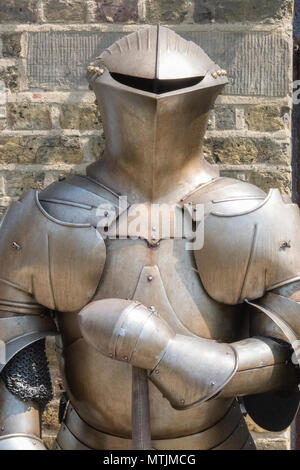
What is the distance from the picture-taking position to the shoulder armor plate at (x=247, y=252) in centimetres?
215

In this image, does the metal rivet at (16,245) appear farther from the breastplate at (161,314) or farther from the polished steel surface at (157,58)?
the polished steel surface at (157,58)

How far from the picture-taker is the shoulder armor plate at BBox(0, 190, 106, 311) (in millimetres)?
2176

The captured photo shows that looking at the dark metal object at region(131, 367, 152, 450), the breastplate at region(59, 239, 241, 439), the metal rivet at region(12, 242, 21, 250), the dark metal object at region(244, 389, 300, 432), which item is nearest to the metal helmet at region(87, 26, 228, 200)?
the breastplate at region(59, 239, 241, 439)

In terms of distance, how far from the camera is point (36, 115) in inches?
117

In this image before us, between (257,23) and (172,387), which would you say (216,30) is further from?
(172,387)

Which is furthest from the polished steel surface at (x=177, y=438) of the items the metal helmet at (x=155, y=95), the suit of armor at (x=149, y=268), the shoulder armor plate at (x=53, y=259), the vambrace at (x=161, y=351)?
the metal helmet at (x=155, y=95)

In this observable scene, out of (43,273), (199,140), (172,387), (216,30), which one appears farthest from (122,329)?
(216,30)

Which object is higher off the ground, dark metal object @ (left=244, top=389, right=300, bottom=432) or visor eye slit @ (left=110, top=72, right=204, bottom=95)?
visor eye slit @ (left=110, top=72, right=204, bottom=95)

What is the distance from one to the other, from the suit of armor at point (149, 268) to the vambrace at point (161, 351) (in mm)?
24

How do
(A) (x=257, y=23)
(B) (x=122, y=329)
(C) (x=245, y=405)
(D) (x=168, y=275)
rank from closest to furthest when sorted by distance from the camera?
(B) (x=122, y=329)
(D) (x=168, y=275)
(C) (x=245, y=405)
(A) (x=257, y=23)

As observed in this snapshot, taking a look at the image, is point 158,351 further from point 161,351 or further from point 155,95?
point 155,95

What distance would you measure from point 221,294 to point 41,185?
106 centimetres

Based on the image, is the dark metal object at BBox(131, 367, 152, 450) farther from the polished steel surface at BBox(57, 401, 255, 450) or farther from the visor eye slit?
the visor eye slit

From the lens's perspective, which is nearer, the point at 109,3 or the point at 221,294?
the point at 221,294
